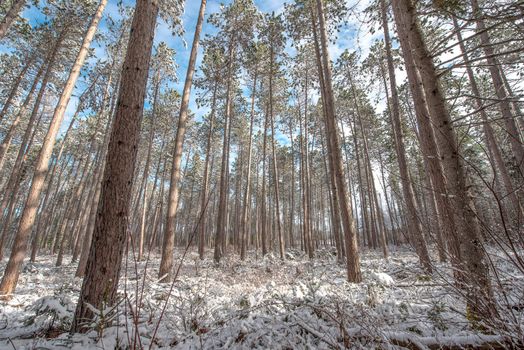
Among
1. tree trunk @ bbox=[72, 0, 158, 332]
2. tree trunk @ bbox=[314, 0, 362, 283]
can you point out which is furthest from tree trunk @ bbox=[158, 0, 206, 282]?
tree trunk @ bbox=[314, 0, 362, 283]

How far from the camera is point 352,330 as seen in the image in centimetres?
233

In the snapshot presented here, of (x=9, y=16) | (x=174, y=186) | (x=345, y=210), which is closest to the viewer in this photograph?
(x=345, y=210)

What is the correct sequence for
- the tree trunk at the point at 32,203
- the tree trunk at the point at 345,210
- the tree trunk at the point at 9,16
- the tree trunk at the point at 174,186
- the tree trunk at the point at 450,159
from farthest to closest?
the tree trunk at the point at 9,16 → the tree trunk at the point at 174,186 → the tree trunk at the point at 32,203 → the tree trunk at the point at 345,210 → the tree trunk at the point at 450,159

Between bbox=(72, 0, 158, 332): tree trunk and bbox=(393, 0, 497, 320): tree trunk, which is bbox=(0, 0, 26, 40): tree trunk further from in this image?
bbox=(393, 0, 497, 320): tree trunk

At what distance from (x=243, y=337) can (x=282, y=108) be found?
629 inches

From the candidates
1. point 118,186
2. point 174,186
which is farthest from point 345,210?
point 174,186

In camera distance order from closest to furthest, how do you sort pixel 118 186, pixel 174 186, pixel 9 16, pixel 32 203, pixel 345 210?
pixel 118 186 < pixel 345 210 < pixel 32 203 < pixel 9 16 < pixel 174 186

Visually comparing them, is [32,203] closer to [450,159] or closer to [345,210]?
[345,210]

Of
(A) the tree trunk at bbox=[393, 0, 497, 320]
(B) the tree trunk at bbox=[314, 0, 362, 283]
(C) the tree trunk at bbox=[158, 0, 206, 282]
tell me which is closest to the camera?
(A) the tree trunk at bbox=[393, 0, 497, 320]

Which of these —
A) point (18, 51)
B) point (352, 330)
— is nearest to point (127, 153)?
point (352, 330)

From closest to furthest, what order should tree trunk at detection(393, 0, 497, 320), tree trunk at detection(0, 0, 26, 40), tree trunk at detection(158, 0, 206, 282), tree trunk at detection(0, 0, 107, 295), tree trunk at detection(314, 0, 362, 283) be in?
tree trunk at detection(393, 0, 497, 320)
tree trunk at detection(314, 0, 362, 283)
tree trunk at detection(0, 0, 107, 295)
tree trunk at detection(158, 0, 206, 282)
tree trunk at detection(0, 0, 26, 40)

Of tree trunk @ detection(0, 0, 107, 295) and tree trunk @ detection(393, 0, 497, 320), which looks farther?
tree trunk @ detection(0, 0, 107, 295)

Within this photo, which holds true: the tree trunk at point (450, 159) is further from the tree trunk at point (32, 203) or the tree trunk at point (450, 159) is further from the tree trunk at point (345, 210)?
the tree trunk at point (32, 203)

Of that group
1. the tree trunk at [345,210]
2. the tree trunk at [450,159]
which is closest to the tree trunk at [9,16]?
the tree trunk at [345,210]
